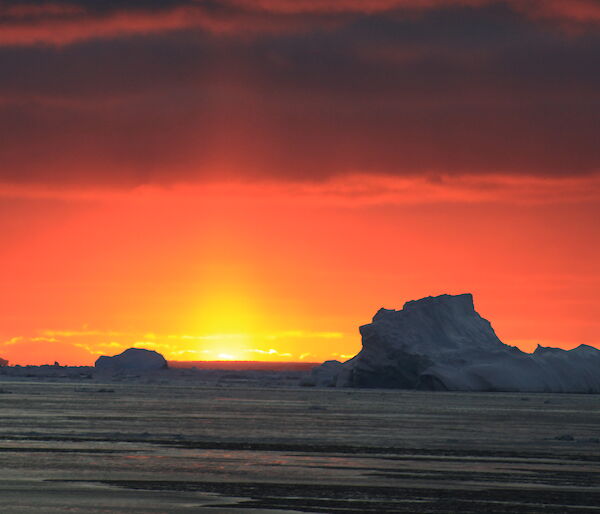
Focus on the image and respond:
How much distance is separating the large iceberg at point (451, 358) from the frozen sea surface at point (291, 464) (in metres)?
52.5

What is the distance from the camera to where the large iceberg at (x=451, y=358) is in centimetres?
11444

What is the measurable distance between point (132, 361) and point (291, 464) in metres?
166

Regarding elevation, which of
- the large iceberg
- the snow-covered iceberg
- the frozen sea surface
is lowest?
the frozen sea surface

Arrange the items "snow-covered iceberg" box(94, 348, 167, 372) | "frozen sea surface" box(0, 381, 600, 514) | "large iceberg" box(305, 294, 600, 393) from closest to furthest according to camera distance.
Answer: "frozen sea surface" box(0, 381, 600, 514) < "large iceberg" box(305, 294, 600, 393) < "snow-covered iceberg" box(94, 348, 167, 372)

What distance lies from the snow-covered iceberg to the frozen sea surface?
135 metres

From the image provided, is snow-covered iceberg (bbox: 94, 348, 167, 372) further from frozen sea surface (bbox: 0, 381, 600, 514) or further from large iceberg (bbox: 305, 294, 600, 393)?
frozen sea surface (bbox: 0, 381, 600, 514)

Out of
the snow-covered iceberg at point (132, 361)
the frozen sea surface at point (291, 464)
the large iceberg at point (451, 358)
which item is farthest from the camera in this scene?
the snow-covered iceberg at point (132, 361)

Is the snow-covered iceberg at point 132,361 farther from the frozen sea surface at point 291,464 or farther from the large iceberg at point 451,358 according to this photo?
the frozen sea surface at point 291,464

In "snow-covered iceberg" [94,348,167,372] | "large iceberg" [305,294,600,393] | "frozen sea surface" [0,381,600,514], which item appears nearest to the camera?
"frozen sea surface" [0,381,600,514]

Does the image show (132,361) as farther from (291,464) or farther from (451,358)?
(291,464)

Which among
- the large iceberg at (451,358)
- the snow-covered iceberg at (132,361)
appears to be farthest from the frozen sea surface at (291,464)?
the snow-covered iceberg at (132,361)

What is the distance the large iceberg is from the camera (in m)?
114

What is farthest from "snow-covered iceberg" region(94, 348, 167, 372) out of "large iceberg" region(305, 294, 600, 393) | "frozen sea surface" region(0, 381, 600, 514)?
"frozen sea surface" region(0, 381, 600, 514)

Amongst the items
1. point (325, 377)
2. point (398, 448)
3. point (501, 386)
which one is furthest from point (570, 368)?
point (398, 448)
